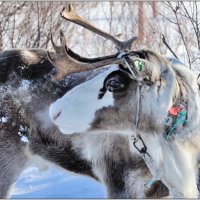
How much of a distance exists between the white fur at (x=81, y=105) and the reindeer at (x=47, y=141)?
279 mm

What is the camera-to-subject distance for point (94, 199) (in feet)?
13.6

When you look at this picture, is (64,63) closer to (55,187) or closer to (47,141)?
(47,141)

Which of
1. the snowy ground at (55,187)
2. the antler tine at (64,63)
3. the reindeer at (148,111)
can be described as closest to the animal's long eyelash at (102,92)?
the reindeer at (148,111)

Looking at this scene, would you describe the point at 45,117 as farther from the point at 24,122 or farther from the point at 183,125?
the point at 183,125

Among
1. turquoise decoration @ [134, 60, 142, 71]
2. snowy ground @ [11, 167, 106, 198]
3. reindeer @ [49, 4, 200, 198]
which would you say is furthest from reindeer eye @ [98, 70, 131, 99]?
snowy ground @ [11, 167, 106, 198]

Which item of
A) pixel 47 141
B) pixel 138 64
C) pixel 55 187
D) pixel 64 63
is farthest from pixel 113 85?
pixel 55 187

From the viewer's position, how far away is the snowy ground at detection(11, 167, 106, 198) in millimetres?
4328

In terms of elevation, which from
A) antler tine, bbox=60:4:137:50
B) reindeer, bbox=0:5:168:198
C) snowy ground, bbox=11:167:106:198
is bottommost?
snowy ground, bbox=11:167:106:198

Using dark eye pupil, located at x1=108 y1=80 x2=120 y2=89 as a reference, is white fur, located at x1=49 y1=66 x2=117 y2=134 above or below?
below

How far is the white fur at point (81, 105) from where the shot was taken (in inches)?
113

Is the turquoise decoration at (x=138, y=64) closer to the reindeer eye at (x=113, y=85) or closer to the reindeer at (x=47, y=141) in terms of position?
the reindeer eye at (x=113, y=85)

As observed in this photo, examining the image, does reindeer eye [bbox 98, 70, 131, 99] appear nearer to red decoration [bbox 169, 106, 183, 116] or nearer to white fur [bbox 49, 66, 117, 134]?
white fur [bbox 49, 66, 117, 134]

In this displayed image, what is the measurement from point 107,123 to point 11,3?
457 centimetres

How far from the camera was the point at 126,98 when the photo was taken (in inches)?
116
